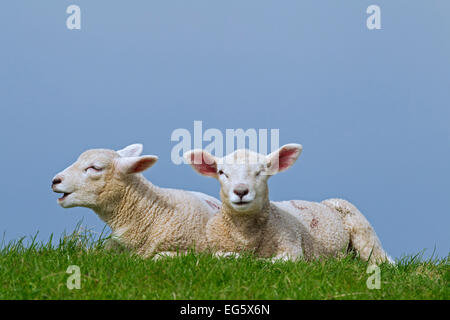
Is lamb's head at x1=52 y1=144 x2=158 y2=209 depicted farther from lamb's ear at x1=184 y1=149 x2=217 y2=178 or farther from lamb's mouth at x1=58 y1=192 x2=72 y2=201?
lamb's ear at x1=184 y1=149 x2=217 y2=178

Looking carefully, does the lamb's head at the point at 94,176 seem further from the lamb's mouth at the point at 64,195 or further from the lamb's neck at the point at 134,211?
the lamb's neck at the point at 134,211

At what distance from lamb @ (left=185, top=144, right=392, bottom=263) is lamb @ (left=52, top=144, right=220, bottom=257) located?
1.13ft

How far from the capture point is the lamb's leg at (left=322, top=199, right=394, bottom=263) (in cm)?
820

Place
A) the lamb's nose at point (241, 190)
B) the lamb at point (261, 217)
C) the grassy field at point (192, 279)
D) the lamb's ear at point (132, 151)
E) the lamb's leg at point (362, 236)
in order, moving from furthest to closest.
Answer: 1. the lamb's leg at point (362, 236)
2. the lamb's ear at point (132, 151)
3. the lamb at point (261, 217)
4. the lamb's nose at point (241, 190)
5. the grassy field at point (192, 279)

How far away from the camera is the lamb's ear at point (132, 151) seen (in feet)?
26.6

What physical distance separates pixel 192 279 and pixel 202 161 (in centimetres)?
181

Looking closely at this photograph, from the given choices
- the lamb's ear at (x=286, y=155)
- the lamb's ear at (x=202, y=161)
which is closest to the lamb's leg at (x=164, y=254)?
the lamb's ear at (x=202, y=161)

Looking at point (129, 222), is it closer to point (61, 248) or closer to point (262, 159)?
point (61, 248)

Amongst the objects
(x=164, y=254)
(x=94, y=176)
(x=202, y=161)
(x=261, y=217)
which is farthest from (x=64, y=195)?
(x=261, y=217)

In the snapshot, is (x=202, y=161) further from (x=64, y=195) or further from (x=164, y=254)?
(x=64, y=195)

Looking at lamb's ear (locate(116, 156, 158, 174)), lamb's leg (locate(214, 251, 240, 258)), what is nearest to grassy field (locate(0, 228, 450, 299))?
lamb's leg (locate(214, 251, 240, 258))

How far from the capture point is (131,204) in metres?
7.51

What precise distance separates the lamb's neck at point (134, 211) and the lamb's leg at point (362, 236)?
2481 millimetres
